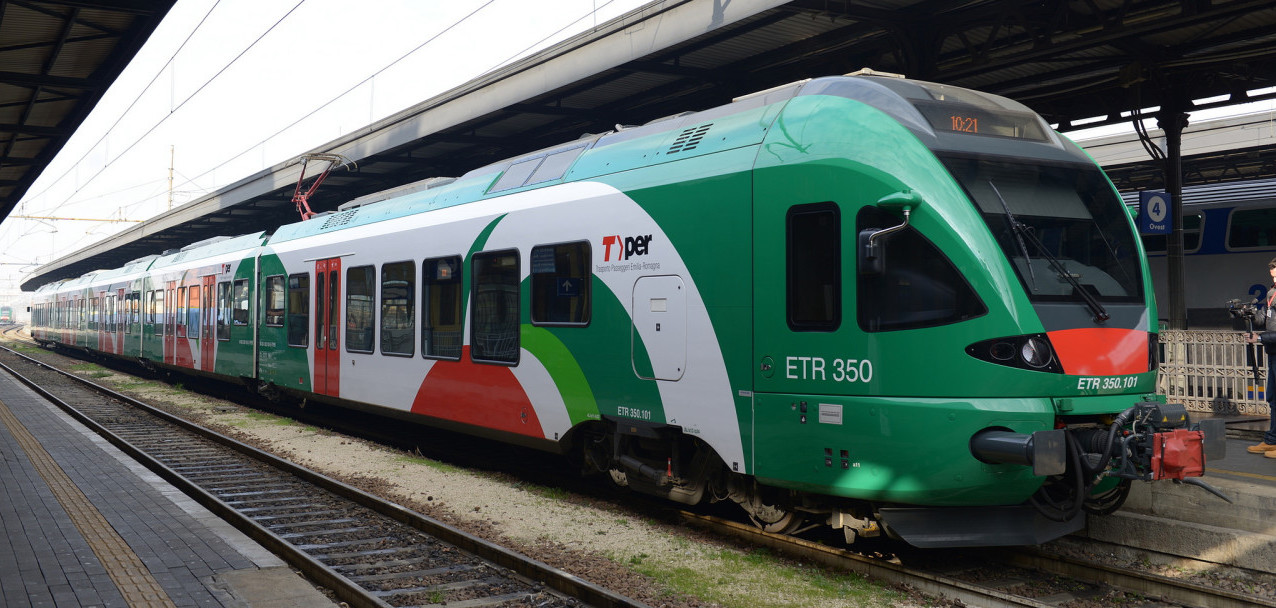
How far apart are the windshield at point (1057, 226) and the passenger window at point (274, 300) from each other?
1216 centimetres

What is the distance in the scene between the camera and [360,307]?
12.6 metres

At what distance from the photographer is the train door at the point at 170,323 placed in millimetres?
21922

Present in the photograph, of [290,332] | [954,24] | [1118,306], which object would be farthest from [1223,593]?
[290,332]

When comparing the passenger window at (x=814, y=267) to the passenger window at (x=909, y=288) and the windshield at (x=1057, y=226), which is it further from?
the windshield at (x=1057, y=226)

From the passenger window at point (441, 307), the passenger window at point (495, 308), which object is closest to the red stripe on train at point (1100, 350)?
the passenger window at point (495, 308)

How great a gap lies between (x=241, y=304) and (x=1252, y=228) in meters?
18.3

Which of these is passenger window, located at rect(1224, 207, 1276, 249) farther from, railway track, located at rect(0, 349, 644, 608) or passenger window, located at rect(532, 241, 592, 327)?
railway track, located at rect(0, 349, 644, 608)

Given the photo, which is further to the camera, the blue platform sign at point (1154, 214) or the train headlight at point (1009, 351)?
the blue platform sign at point (1154, 214)

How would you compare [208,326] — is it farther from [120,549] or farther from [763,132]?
[763,132]

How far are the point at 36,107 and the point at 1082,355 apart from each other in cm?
1557

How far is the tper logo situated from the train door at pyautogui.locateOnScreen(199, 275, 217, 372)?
44.0ft

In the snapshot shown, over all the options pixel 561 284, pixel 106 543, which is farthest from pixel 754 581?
pixel 106 543

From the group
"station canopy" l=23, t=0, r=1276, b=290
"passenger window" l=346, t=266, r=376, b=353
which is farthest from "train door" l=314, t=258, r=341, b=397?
"station canopy" l=23, t=0, r=1276, b=290

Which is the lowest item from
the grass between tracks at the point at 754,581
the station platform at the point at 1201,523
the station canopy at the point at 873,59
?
the grass between tracks at the point at 754,581
